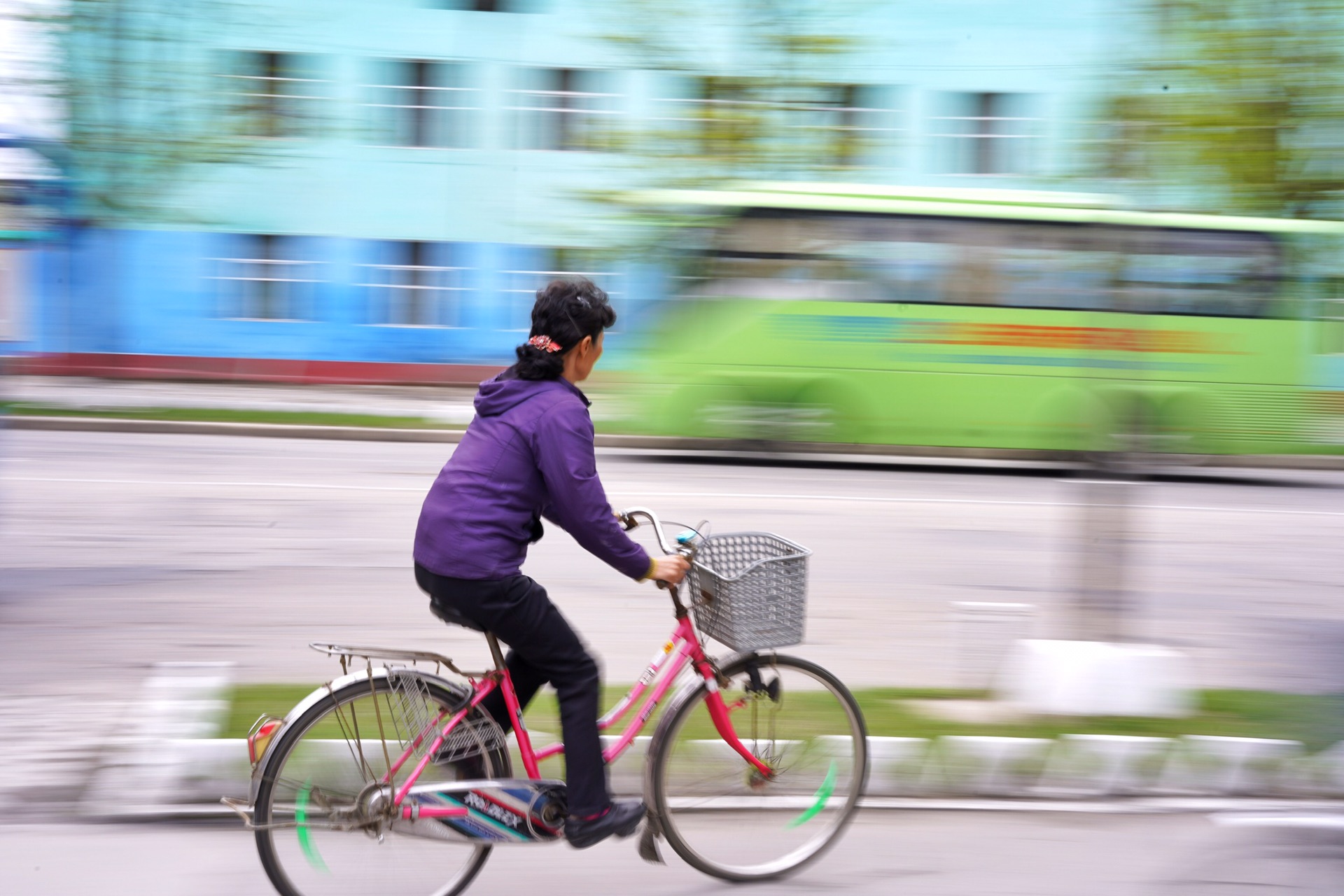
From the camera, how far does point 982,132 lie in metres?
23.9

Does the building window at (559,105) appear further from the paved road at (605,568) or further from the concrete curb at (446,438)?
the paved road at (605,568)

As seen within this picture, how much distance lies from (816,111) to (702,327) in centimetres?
673

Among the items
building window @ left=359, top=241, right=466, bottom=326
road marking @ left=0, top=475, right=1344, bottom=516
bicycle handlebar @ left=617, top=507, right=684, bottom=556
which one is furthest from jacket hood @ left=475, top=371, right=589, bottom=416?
building window @ left=359, top=241, right=466, bottom=326

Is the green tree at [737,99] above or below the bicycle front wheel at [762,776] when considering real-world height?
above

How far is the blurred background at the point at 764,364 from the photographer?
15.6 ft

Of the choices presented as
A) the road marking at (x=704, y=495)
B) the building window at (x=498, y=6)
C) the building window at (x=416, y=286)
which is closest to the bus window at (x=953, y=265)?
the road marking at (x=704, y=495)

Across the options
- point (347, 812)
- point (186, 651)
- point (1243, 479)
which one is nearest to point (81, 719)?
point (186, 651)

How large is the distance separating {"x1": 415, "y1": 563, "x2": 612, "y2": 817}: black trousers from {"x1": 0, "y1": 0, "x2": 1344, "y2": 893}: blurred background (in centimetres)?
52

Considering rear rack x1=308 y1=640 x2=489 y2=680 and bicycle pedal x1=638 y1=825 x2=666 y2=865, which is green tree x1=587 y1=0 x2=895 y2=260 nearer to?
bicycle pedal x1=638 y1=825 x2=666 y2=865

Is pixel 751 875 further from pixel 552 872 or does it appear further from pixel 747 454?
pixel 747 454

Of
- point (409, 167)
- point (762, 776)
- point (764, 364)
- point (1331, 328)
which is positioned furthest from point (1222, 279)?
point (409, 167)

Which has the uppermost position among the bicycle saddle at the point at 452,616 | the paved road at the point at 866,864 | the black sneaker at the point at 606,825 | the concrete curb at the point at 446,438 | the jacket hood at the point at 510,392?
the jacket hood at the point at 510,392

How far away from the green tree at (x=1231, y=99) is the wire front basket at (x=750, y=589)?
2.55 m

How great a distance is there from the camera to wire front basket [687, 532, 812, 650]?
3418mm
